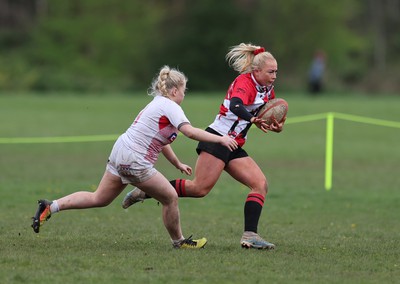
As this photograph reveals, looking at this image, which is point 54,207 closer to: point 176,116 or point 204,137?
point 176,116

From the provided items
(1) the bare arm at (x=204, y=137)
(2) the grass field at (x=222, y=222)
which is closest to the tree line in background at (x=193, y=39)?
(2) the grass field at (x=222, y=222)

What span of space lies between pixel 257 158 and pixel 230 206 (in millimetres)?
8518

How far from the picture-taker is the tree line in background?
6788cm

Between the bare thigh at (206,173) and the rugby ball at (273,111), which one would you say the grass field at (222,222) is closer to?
the bare thigh at (206,173)

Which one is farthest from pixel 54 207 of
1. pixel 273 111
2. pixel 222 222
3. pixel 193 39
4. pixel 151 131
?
pixel 193 39

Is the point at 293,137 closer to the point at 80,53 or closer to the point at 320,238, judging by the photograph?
the point at 320,238

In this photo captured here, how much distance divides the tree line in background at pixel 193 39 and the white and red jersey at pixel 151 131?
52737 mm

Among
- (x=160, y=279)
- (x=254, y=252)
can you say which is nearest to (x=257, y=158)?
(x=254, y=252)

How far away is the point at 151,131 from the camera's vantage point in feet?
29.4

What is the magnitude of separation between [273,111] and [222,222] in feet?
12.0

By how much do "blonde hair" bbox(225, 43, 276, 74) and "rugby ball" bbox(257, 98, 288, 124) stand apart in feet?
1.41

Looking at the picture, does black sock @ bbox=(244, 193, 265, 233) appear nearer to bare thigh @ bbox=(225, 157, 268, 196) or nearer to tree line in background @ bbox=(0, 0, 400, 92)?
bare thigh @ bbox=(225, 157, 268, 196)

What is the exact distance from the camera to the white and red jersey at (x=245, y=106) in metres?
9.40

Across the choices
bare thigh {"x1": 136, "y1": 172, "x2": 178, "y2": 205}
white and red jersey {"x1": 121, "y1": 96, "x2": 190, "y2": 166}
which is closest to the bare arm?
white and red jersey {"x1": 121, "y1": 96, "x2": 190, "y2": 166}
